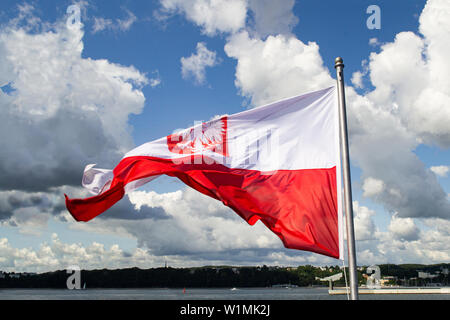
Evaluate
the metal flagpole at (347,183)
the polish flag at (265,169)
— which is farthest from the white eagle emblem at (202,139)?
the metal flagpole at (347,183)

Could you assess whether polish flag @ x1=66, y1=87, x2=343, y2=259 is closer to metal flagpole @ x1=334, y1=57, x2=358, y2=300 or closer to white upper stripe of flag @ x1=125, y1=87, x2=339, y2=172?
white upper stripe of flag @ x1=125, y1=87, x2=339, y2=172

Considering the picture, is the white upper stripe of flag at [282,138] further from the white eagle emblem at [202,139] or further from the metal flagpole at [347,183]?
the metal flagpole at [347,183]

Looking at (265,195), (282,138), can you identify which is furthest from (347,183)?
(282,138)

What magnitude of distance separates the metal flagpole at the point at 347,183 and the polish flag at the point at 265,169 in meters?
0.89

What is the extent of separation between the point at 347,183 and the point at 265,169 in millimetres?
2697

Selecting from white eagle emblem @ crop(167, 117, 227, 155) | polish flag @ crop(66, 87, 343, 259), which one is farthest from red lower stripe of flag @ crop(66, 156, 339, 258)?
white eagle emblem @ crop(167, 117, 227, 155)

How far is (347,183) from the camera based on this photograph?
880 cm

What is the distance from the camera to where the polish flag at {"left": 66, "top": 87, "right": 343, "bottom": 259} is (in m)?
10.2

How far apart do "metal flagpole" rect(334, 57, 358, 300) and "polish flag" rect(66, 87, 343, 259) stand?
2.92ft

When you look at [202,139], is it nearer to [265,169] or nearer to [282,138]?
[265,169]

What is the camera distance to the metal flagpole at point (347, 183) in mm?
A: 8383
